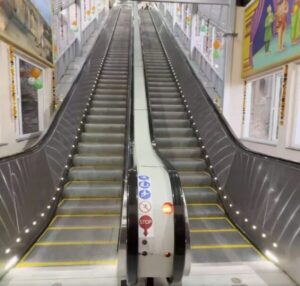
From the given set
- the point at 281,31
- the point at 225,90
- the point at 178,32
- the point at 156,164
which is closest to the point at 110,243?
the point at 156,164

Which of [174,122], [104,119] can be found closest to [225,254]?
[174,122]

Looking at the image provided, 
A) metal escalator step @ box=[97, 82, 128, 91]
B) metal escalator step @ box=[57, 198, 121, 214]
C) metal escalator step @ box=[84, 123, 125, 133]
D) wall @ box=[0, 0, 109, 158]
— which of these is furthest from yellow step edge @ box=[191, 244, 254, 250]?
metal escalator step @ box=[97, 82, 128, 91]

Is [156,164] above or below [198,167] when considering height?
above

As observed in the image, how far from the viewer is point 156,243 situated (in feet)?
6.55

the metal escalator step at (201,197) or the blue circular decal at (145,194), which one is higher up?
the blue circular decal at (145,194)

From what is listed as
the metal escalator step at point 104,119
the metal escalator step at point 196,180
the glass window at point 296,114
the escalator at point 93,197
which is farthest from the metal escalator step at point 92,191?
the glass window at point 296,114

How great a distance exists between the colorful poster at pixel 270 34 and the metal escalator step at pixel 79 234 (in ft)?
13.6

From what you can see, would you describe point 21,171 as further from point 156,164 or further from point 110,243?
point 156,164

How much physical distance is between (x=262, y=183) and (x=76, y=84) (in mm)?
4240

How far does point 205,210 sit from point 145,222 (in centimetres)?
220

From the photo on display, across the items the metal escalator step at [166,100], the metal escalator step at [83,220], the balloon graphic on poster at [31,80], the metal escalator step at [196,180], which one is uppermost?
the balloon graphic on poster at [31,80]

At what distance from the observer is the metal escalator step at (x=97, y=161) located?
15.8 feet

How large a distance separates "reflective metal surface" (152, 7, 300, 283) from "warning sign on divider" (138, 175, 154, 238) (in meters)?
1.37

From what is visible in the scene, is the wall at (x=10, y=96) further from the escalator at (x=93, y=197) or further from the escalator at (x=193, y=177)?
the escalator at (x=193, y=177)
